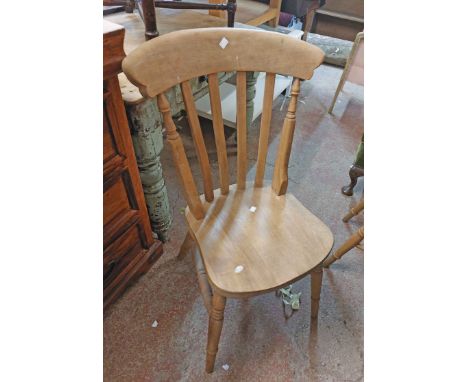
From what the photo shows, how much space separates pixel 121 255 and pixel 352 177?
1215 millimetres

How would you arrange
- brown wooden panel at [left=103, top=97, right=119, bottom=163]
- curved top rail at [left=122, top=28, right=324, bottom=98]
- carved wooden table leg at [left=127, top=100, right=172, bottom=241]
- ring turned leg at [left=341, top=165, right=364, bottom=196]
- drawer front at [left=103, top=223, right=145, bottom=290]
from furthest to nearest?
ring turned leg at [left=341, top=165, right=364, bottom=196] → drawer front at [left=103, top=223, right=145, bottom=290] → carved wooden table leg at [left=127, top=100, right=172, bottom=241] → brown wooden panel at [left=103, top=97, right=119, bottom=163] → curved top rail at [left=122, top=28, right=324, bottom=98]

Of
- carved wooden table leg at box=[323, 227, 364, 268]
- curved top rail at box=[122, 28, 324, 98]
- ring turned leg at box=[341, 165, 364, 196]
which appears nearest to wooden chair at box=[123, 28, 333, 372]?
curved top rail at box=[122, 28, 324, 98]

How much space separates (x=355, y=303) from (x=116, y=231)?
38.2 inches

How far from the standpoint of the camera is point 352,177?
1623mm

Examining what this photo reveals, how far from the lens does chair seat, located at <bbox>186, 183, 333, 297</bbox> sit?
76 centimetres

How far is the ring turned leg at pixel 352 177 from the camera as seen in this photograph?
1.57m

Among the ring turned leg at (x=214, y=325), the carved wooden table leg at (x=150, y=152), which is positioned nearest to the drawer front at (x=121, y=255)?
the carved wooden table leg at (x=150, y=152)

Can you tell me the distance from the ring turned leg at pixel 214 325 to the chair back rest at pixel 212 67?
0.80ft

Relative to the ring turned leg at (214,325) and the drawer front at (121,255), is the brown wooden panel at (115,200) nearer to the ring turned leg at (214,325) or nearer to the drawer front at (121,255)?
the drawer front at (121,255)

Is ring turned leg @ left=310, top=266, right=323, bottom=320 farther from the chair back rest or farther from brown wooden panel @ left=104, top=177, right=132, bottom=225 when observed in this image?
brown wooden panel @ left=104, top=177, right=132, bottom=225

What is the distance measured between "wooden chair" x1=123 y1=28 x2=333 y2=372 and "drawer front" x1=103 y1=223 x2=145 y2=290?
0.97ft

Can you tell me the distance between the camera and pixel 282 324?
114 cm

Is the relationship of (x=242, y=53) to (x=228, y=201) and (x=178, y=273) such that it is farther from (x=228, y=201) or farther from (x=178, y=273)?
(x=178, y=273)
